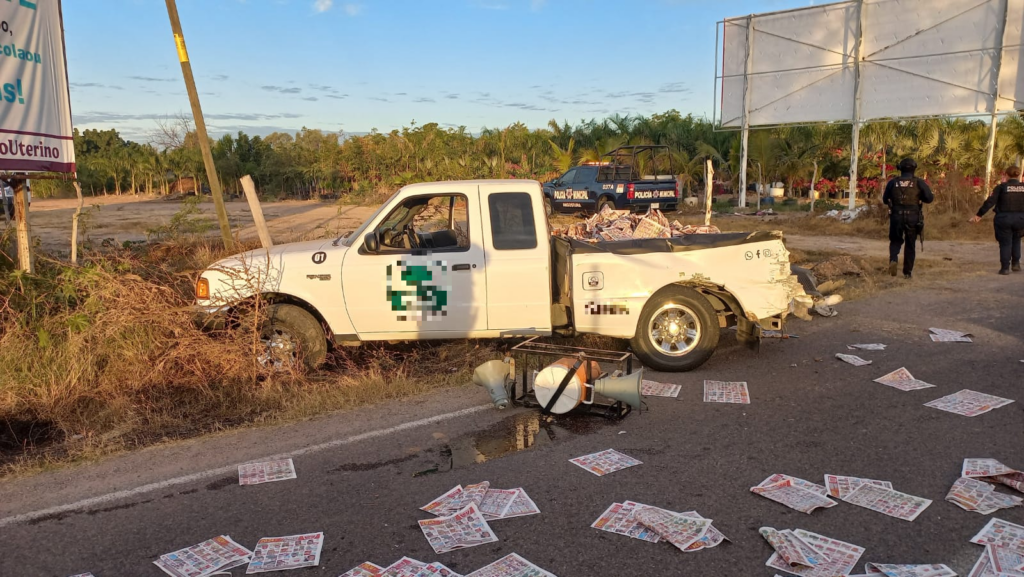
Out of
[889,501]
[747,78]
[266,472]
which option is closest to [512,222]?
[266,472]

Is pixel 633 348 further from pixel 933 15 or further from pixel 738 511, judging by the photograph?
pixel 933 15

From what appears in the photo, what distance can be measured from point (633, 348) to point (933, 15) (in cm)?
2126

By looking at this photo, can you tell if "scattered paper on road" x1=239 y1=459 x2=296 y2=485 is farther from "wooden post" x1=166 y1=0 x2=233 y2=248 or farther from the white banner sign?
"wooden post" x1=166 y1=0 x2=233 y2=248

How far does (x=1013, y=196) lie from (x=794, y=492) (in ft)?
34.5

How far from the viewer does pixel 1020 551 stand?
347cm

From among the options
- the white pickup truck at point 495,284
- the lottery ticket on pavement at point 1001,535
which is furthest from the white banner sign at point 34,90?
the lottery ticket on pavement at point 1001,535

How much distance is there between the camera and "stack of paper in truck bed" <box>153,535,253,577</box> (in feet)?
11.4

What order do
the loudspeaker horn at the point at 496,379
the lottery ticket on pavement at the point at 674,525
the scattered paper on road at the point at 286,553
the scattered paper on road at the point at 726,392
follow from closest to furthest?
the scattered paper on road at the point at 286,553
the lottery ticket on pavement at the point at 674,525
the loudspeaker horn at the point at 496,379
the scattered paper on road at the point at 726,392

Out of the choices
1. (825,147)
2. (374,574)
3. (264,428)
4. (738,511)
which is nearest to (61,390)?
(264,428)

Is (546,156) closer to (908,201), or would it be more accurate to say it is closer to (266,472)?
(908,201)

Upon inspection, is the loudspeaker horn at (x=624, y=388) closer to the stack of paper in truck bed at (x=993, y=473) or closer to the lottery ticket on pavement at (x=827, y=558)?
the lottery ticket on pavement at (x=827, y=558)

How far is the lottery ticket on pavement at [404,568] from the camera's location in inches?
133

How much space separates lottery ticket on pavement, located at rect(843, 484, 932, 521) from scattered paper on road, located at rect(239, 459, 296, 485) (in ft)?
11.4

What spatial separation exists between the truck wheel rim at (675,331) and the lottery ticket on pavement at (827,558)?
323 cm
